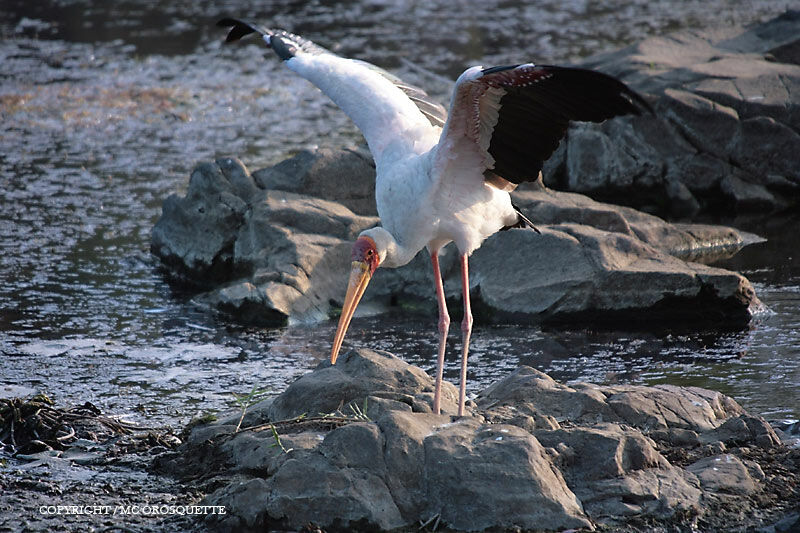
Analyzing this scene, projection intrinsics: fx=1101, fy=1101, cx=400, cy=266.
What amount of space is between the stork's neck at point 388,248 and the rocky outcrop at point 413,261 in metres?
2.24

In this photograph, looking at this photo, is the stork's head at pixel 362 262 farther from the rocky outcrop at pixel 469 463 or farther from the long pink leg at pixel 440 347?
the long pink leg at pixel 440 347

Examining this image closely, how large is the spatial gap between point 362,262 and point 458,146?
745 millimetres

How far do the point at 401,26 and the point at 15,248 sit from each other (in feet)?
35.3

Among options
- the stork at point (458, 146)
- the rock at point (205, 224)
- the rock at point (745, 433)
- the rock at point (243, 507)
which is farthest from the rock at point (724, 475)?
the rock at point (205, 224)

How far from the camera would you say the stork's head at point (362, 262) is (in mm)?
5453

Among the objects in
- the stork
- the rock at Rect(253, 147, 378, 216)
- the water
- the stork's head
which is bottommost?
the water

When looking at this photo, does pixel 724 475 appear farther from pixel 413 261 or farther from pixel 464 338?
pixel 413 261

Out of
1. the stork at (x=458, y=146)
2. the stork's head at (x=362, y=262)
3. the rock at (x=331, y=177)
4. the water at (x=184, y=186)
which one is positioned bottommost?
the water at (x=184, y=186)

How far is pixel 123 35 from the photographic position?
59.1ft

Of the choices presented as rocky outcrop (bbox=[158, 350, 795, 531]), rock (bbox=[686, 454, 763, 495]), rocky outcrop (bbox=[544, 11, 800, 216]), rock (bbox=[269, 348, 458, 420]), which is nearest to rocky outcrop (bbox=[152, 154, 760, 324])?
rocky outcrop (bbox=[544, 11, 800, 216])

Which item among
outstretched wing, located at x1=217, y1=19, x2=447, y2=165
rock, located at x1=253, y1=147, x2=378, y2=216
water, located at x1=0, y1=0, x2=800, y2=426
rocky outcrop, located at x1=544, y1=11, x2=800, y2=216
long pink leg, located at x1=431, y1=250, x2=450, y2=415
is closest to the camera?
long pink leg, located at x1=431, y1=250, x2=450, y2=415

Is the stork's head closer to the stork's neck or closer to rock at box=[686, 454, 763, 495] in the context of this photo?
the stork's neck

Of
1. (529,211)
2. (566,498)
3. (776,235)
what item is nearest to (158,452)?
(566,498)

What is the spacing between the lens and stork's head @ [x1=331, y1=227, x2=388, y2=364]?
5453mm
